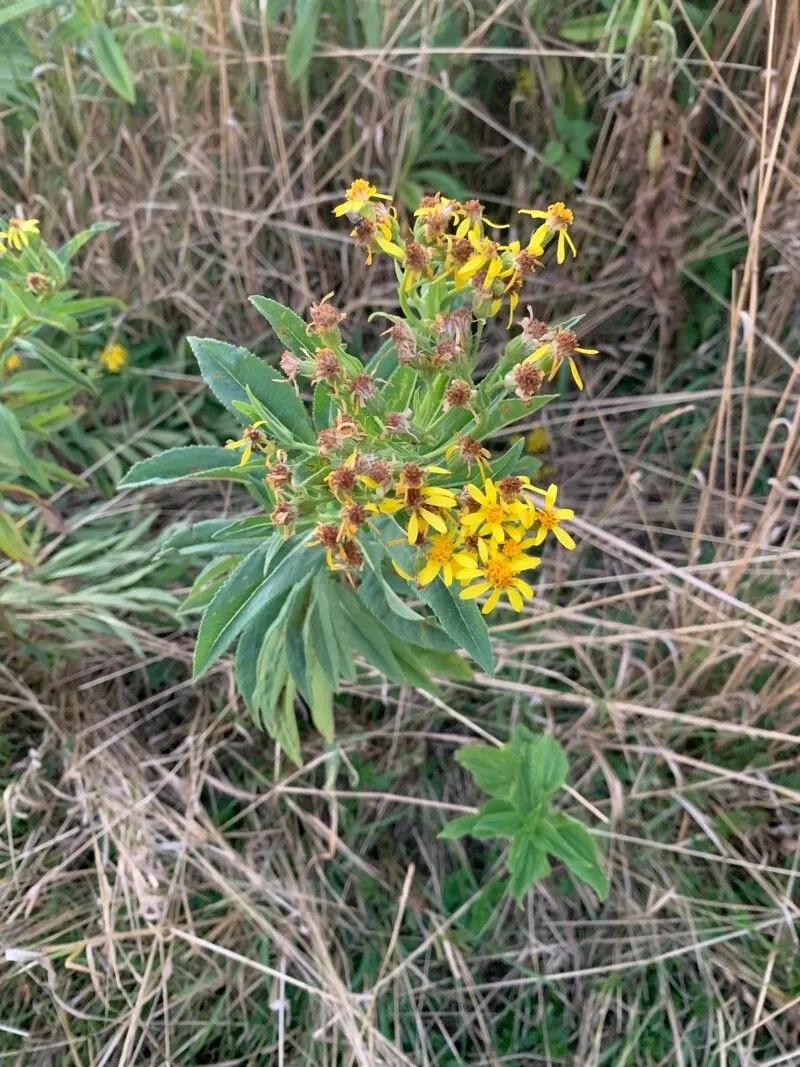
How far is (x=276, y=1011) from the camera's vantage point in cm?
181

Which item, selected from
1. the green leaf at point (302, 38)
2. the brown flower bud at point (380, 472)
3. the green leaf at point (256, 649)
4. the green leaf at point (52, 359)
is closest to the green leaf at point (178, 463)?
the green leaf at point (256, 649)

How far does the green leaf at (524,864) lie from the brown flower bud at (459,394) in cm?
91

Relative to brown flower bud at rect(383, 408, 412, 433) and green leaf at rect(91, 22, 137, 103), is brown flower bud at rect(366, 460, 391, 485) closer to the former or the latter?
brown flower bud at rect(383, 408, 412, 433)

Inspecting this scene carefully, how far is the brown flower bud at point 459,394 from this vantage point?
111cm

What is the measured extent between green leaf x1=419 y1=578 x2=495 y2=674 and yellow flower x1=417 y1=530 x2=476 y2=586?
1.8 inches

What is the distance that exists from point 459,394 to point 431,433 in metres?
0.11

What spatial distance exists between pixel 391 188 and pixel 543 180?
1.51 ft

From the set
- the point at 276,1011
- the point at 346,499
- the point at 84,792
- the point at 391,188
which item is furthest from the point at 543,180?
the point at 276,1011

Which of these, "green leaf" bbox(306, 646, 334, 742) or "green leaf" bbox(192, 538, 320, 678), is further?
"green leaf" bbox(306, 646, 334, 742)

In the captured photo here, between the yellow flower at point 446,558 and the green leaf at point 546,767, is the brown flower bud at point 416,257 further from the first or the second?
the green leaf at point 546,767

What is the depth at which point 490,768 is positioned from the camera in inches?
68.7

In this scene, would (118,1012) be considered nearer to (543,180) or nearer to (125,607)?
(125,607)

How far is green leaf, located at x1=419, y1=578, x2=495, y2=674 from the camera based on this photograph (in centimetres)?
115

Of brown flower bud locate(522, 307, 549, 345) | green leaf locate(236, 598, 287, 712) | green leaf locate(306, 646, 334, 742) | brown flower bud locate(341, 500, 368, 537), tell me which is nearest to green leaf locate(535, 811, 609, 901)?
green leaf locate(306, 646, 334, 742)
